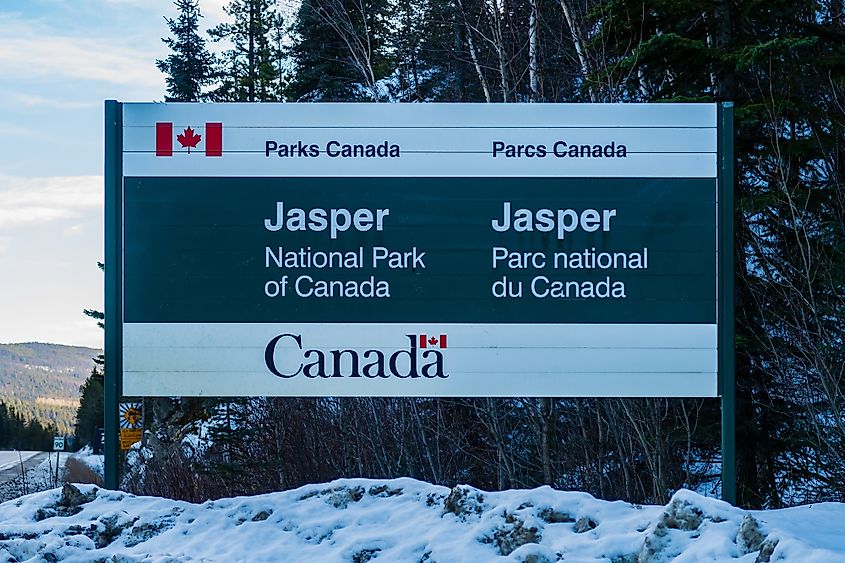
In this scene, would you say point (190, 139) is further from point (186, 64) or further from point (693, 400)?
point (186, 64)

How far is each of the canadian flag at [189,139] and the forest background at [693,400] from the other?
5141mm

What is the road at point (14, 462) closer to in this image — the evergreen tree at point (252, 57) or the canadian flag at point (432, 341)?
the evergreen tree at point (252, 57)

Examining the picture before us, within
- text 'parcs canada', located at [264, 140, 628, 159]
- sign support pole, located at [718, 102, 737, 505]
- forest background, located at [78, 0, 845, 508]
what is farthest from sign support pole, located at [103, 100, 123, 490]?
forest background, located at [78, 0, 845, 508]

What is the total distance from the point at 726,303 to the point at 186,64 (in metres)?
29.6

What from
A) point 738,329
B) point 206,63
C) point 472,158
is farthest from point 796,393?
point 206,63

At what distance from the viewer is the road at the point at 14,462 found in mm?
54656

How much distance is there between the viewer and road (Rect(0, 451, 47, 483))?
5466 cm

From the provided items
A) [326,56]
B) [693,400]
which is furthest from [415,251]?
[326,56]

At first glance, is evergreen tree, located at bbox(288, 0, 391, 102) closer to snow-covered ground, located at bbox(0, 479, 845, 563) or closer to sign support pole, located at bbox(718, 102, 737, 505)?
sign support pole, located at bbox(718, 102, 737, 505)

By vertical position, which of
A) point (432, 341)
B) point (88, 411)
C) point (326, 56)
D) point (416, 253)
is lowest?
point (88, 411)

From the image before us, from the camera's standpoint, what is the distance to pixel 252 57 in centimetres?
3186

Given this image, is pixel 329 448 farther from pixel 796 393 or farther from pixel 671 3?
pixel 671 3

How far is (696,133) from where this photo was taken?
717 cm

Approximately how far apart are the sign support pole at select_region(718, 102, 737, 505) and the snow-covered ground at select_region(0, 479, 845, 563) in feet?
3.50
